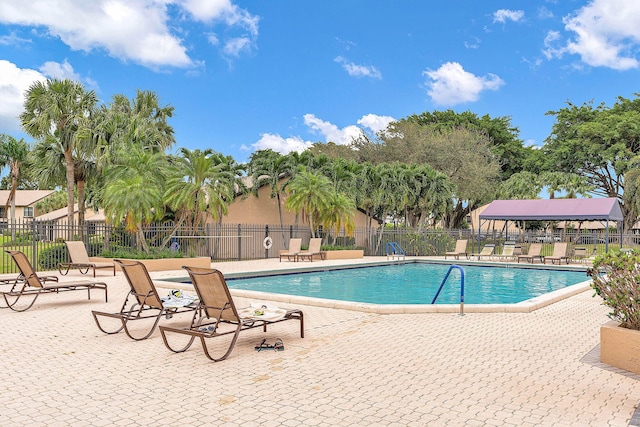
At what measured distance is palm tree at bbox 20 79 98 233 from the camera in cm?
2388

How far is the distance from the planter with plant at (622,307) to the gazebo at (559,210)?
2095 cm

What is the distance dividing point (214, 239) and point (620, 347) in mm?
22308

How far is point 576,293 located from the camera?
1282 cm

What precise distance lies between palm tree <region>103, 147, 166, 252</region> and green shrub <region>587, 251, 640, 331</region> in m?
14.7

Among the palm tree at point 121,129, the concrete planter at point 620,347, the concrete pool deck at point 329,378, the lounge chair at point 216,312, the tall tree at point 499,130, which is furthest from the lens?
the tall tree at point 499,130

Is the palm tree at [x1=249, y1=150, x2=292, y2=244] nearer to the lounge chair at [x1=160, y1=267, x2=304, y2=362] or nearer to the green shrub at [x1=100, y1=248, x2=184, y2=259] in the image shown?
the green shrub at [x1=100, y1=248, x2=184, y2=259]

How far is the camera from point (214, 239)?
2644 centimetres

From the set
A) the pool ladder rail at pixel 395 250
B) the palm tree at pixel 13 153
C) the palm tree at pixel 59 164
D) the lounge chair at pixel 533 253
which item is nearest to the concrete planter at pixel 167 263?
the palm tree at pixel 59 164

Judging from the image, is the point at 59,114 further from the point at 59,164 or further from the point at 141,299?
the point at 141,299

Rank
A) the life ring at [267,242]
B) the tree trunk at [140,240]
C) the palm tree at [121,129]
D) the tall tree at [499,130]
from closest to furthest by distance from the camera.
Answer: the tree trunk at [140,240] → the palm tree at [121,129] → the life ring at [267,242] → the tall tree at [499,130]

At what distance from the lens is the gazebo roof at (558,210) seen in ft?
84.7

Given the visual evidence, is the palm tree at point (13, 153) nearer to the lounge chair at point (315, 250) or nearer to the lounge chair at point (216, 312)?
the lounge chair at point (315, 250)

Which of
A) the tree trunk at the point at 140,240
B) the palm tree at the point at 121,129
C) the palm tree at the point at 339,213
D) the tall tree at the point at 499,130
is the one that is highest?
the tall tree at the point at 499,130

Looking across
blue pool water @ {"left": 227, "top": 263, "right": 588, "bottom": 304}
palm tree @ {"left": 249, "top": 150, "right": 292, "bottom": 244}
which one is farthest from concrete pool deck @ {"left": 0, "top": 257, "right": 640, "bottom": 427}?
palm tree @ {"left": 249, "top": 150, "right": 292, "bottom": 244}
